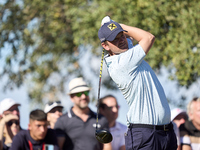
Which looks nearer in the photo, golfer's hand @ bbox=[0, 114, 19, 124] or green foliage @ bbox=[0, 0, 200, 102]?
golfer's hand @ bbox=[0, 114, 19, 124]

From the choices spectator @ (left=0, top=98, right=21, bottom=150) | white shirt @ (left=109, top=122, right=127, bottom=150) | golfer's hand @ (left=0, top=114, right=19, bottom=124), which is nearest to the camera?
spectator @ (left=0, top=98, right=21, bottom=150)

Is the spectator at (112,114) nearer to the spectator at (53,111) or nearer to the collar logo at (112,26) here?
the spectator at (53,111)

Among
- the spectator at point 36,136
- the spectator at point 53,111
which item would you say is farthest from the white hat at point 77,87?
the spectator at point 36,136

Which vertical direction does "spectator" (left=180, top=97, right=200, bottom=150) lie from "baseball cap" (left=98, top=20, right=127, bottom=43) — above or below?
below

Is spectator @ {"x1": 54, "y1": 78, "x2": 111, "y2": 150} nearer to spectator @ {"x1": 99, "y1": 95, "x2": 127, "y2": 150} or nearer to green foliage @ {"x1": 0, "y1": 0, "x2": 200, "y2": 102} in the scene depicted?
spectator @ {"x1": 99, "y1": 95, "x2": 127, "y2": 150}

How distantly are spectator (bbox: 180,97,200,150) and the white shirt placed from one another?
43.5 inches

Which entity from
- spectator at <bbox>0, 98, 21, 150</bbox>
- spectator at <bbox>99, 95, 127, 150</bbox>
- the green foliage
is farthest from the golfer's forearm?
the green foliage

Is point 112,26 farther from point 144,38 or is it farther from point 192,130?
point 192,130

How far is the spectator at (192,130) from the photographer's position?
22.6 feet

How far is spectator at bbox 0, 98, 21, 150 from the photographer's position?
22.3ft

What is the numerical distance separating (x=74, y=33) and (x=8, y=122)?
557 cm

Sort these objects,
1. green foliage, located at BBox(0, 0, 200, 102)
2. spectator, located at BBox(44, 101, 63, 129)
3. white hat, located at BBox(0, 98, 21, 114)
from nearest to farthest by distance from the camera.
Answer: white hat, located at BBox(0, 98, 21, 114), spectator, located at BBox(44, 101, 63, 129), green foliage, located at BBox(0, 0, 200, 102)

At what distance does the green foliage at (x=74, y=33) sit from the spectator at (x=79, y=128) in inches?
158

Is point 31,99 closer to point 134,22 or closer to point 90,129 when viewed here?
point 134,22
